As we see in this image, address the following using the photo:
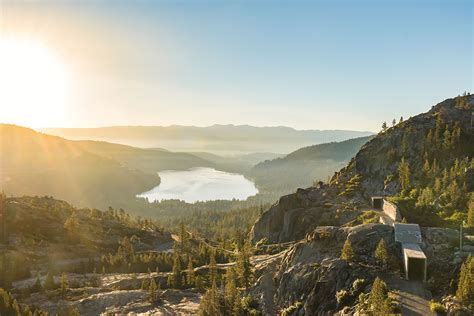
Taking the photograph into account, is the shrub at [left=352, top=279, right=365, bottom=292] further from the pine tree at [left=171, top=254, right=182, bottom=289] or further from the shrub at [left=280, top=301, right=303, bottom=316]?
the pine tree at [left=171, top=254, right=182, bottom=289]

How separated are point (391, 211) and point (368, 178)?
4475 cm

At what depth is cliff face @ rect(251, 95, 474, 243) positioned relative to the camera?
114m

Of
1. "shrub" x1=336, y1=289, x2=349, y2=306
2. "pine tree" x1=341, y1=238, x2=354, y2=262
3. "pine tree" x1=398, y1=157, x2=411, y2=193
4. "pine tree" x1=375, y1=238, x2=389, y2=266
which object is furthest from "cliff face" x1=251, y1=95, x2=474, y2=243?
"shrub" x1=336, y1=289, x2=349, y2=306

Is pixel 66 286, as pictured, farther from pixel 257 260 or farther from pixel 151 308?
pixel 257 260

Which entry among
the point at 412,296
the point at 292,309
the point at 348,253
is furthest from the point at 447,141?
the point at 292,309

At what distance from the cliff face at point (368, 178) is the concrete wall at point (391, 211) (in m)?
10.6

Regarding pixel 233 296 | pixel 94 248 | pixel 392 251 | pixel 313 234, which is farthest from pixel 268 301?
pixel 94 248

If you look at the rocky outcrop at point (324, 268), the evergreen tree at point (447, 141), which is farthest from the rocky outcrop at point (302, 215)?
the evergreen tree at point (447, 141)

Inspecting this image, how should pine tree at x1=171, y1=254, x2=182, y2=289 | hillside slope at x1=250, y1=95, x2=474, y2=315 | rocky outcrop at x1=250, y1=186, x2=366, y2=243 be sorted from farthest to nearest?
rocky outcrop at x1=250, y1=186, x2=366, y2=243
pine tree at x1=171, y1=254, x2=182, y2=289
hillside slope at x1=250, y1=95, x2=474, y2=315

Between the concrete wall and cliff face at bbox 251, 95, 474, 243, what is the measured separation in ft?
34.8

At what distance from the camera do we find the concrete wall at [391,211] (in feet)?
256

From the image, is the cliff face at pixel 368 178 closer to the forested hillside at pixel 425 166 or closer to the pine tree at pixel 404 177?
the forested hillside at pixel 425 166

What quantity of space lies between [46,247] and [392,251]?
130 meters

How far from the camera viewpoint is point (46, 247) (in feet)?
458
